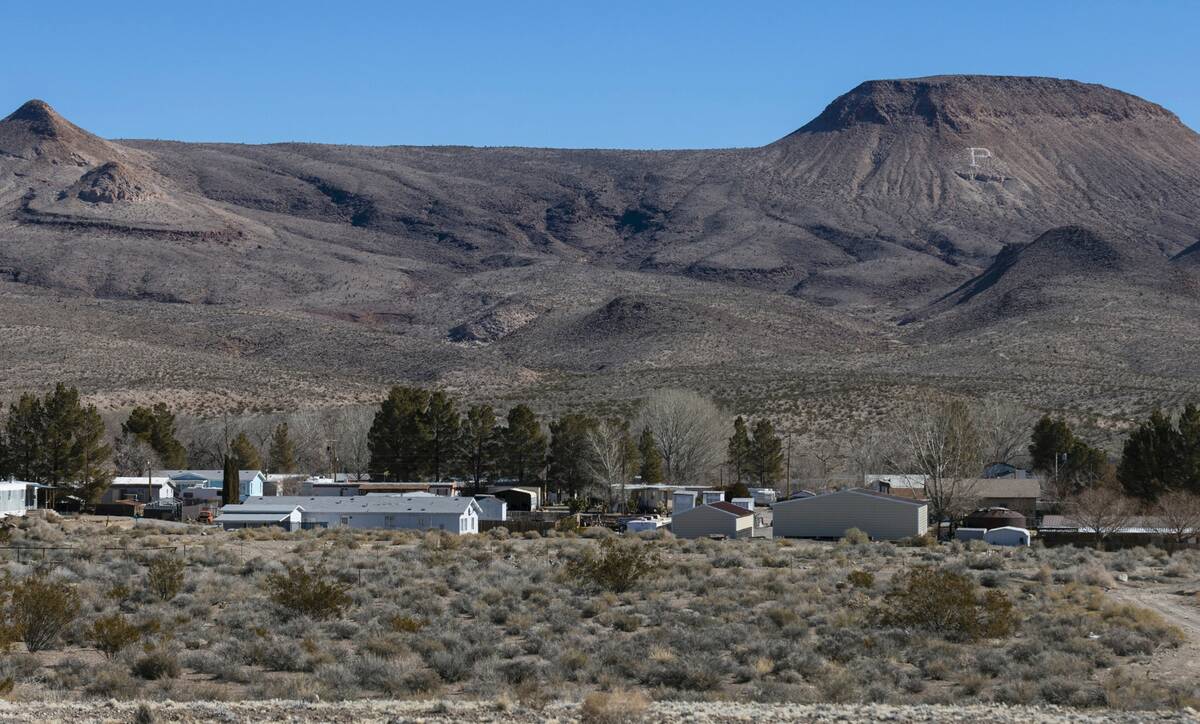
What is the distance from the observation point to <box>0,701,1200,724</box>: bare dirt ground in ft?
67.4

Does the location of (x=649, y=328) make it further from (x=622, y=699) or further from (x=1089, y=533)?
(x=622, y=699)

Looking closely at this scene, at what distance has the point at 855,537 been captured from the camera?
52.5m

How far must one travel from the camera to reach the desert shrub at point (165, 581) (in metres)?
32.8

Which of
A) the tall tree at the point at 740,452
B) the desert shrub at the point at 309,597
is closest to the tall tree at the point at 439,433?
the tall tree at the point at 740,452

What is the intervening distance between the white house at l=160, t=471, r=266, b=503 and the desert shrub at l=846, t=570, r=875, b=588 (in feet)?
129

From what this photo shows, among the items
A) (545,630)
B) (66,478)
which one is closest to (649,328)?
(66,478)

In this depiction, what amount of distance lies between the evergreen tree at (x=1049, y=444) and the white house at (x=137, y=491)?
4163cm

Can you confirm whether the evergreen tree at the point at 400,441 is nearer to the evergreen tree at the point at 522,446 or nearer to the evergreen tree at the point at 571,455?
the evergreen tree at the point at 522,446

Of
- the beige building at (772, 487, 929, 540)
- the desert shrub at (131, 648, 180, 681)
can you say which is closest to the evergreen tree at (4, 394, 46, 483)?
the beige building at (772, 487, 929, 540)

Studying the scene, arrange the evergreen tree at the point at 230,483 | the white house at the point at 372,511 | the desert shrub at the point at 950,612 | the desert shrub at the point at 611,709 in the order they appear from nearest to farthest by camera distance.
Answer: the desert shrub at the point at 611,709 → the desert shrub at the point at 950,612 → the white house at the point at 372,511 → the evergreen tree at the point at 230,483

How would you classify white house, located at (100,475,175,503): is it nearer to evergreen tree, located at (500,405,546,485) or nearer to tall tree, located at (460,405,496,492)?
tall tree, located at (460,405,496,492)

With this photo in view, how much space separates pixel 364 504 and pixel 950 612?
3658 cm

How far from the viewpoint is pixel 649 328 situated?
159 metres

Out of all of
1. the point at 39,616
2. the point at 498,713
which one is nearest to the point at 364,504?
the point at 39,616
